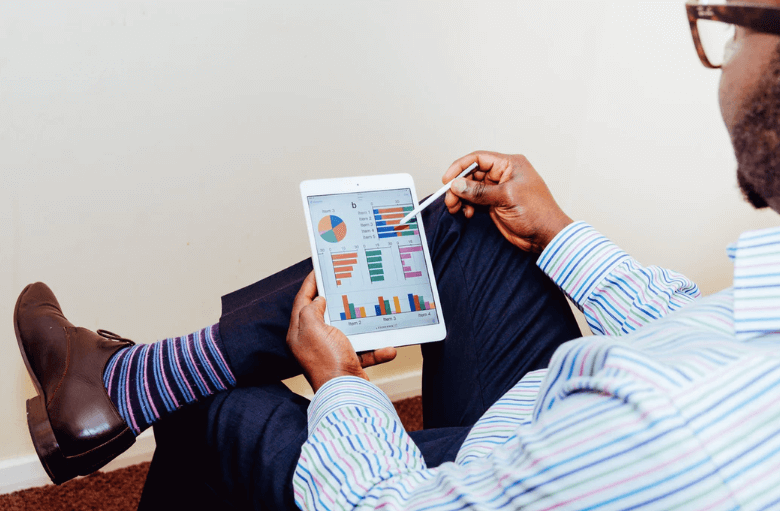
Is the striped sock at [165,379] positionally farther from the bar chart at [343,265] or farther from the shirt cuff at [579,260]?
the shirt cuff at [579,260]

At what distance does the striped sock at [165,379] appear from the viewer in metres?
0.78

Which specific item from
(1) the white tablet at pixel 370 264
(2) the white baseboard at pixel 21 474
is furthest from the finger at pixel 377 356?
(2) the white baseboard at pixel 21 474

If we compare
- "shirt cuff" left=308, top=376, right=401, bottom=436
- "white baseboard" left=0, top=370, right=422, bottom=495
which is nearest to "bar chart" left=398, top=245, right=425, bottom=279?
"shirt cuff" left=308, top=376, right=401, bottom=436

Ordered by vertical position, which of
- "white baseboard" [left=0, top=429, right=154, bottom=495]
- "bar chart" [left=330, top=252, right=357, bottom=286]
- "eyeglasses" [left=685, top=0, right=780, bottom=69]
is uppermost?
"eyeglasses" [left=685, top=0, right=780, bottom=69]

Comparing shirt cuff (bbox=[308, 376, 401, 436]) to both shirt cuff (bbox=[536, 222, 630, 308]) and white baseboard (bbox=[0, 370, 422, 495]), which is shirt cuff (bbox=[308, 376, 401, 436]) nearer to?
shirt cuff (bbox=[536, 222, 630, 308])

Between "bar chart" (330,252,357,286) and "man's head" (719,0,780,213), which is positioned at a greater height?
"man's head" (719,0,780,213)

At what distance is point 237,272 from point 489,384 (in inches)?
23.7

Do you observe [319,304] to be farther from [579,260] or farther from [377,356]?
[579,260]

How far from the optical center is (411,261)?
89cm

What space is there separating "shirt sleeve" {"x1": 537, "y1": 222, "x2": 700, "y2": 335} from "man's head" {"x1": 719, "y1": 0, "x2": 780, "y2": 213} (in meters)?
0.25

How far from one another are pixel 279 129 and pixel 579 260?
2.00 feet

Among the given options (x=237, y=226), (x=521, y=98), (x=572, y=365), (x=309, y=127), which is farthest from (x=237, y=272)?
(x=572, y=365)

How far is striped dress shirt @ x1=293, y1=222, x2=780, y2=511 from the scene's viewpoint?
36 cm

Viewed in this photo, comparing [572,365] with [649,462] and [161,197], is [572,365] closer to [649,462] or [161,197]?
[649,462]
